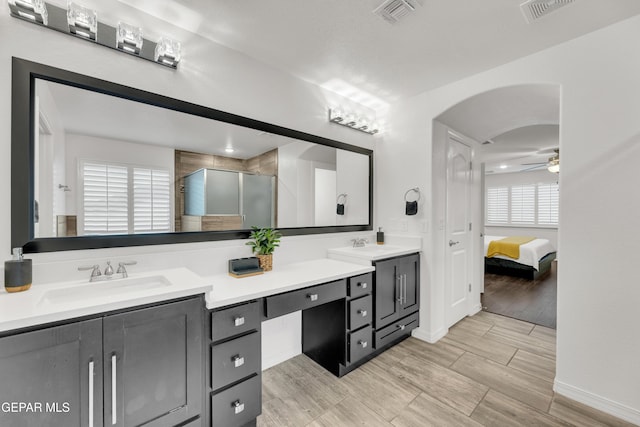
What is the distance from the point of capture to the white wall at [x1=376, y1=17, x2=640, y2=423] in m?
1.72

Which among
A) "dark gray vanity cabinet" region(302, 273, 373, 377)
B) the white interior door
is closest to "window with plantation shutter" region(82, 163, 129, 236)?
"dark gray vanity cabinet" region(302, 273, 373, 377)

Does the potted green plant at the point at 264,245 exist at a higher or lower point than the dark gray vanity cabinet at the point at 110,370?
higher

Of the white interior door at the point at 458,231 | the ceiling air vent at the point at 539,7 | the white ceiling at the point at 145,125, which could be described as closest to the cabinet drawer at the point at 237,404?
the white ceiling at the point at 145,125

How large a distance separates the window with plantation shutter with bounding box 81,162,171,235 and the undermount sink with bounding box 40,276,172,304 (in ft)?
0.98

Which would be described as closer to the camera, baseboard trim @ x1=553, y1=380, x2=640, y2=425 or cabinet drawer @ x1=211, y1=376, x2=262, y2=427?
cabinet drawer @ x1=211, y1=376, x2=262, y2=427

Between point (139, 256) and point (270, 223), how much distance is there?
3.05ft

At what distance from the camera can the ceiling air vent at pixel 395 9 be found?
5.21ft

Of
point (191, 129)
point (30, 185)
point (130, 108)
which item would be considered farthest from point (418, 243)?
point (30, 185)

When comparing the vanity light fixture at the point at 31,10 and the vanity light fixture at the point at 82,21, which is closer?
the vanity light fixture at the point at 31,10

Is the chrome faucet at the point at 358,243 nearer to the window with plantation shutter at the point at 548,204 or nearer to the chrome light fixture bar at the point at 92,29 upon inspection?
the chrome light fixture bar at the point at 92,29

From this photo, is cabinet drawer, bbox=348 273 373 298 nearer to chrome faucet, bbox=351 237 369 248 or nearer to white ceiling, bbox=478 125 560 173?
chrome faucet, bbox=351 237 369 248

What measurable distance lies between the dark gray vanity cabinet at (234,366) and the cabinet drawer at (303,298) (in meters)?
0.09

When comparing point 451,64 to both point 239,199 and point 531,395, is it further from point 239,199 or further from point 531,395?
point 531,395

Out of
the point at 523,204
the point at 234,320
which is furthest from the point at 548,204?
the point at 234,320
